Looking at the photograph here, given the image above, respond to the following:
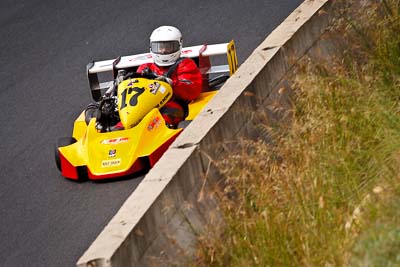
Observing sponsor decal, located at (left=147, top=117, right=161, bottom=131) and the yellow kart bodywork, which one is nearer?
the yellow kart bodywork

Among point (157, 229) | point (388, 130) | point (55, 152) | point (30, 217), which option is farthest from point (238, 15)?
point (157, 229)

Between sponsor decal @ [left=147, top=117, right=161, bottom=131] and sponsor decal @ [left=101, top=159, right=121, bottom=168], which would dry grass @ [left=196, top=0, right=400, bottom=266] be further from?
sponsor decal @ [left=101, top=159, right=121, bottom=168]

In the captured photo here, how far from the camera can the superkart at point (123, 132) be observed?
1020 centimetres

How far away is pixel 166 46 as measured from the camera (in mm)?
11836

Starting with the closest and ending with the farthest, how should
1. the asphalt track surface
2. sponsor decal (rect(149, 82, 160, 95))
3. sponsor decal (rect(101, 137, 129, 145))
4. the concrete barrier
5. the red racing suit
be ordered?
the concrete barrier → the asphalt track surface → sponsor decal (rect(101, 137, 129, 145)) → sponsor decal (rect(149, 82, 160, 95)) → the red racing suit

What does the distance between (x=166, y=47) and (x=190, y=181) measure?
4567 millimetres

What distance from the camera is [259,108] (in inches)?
352

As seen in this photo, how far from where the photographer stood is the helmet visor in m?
11.8

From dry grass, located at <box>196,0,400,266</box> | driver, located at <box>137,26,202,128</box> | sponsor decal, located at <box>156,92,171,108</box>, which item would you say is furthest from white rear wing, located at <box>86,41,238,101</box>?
dry grass, located at <box>196,0,400,266</box>

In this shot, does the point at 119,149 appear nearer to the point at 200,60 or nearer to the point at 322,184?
the point at 200,60

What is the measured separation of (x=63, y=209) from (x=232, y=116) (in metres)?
2.23

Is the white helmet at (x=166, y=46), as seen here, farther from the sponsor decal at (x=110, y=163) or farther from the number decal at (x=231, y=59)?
→ the sponsor decal at (x=110, y=163)

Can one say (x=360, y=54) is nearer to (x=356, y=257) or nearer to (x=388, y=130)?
(x=388, y=130)

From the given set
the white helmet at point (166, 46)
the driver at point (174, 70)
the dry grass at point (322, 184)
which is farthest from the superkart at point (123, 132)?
the dry grass at point (322, 184)
